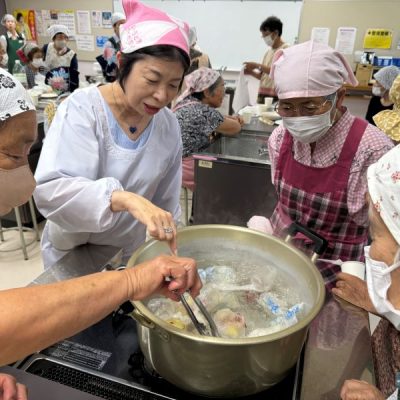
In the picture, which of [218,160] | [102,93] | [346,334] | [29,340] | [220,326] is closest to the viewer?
[29,340]

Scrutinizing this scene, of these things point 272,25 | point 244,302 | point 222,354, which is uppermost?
point 272,25

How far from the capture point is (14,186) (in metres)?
0.78

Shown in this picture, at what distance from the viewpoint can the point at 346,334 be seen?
0.95 meters

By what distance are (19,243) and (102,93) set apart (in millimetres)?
2196

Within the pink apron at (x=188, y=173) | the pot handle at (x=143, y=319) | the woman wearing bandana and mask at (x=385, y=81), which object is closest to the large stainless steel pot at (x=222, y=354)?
the pot handle at (x=143, y=319)

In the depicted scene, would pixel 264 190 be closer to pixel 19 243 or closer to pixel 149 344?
pixel 149 344

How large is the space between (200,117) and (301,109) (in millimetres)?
1273

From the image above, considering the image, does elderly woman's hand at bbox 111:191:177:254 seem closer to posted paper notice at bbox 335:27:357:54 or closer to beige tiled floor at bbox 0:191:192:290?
beige tiled floor at bbox 0:191:192:290

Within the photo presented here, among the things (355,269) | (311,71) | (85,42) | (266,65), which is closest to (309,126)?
(311,71)

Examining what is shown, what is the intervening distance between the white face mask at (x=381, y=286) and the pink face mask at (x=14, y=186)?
0.86 meters

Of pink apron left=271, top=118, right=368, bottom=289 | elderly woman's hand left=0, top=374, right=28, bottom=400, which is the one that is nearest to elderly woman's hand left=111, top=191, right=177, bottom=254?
elderly woman's hand left=0, top=374, right=28, bottom=400

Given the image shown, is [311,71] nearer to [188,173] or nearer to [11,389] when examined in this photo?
[11,389]

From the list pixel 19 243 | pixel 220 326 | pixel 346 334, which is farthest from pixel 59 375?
pixel 19 243

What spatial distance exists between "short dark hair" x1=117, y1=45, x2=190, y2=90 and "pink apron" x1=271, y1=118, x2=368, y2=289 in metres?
0.63
